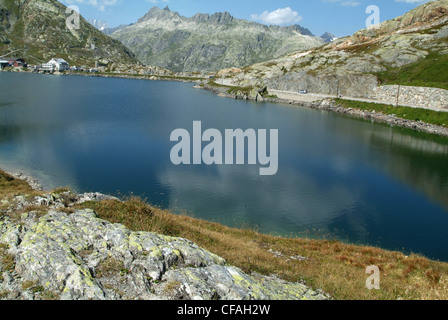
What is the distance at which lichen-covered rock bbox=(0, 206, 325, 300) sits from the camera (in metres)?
8.48

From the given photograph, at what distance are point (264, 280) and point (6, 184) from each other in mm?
27076

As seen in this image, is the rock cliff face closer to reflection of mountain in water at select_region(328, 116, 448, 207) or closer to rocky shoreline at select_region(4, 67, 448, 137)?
reflection of mountain in water at select_region(328, 116, 448, 207)

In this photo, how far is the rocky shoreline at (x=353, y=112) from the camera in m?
78.0

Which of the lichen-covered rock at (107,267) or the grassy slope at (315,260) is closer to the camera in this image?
the lichen-covered rock at (107,267)

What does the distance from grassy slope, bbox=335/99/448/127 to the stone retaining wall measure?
405cm

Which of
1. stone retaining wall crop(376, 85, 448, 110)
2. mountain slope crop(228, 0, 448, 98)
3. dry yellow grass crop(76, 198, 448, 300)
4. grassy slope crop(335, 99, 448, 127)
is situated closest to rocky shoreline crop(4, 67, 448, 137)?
grassy slope crop(335, 99, 448, 127)

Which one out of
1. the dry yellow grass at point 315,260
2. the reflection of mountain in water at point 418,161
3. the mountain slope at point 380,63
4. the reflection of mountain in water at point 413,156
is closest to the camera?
the dry yellow grass at point 315,260

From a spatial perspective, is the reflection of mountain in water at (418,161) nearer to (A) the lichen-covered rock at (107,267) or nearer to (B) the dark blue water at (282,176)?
(B) the dark blue water at (282,176)

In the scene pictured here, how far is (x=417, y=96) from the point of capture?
93812mm

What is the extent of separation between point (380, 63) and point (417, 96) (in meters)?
43.8

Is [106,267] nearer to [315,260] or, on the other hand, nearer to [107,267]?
[107,267]

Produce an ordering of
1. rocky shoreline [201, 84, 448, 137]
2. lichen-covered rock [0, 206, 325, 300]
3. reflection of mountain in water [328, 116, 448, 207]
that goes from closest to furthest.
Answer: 1. lichen-covered rock [0, 206, 325, 300]
2. reflection of mountain in water [328, 116, 448, 207]
3. rocky shoreline [201, 84, 448, 137]

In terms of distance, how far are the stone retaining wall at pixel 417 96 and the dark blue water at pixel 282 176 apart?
20.2m

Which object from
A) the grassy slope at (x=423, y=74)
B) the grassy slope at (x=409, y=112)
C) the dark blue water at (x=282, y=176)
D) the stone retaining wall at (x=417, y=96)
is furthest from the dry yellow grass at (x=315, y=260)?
the grassy slope at (x=423, y=74)
